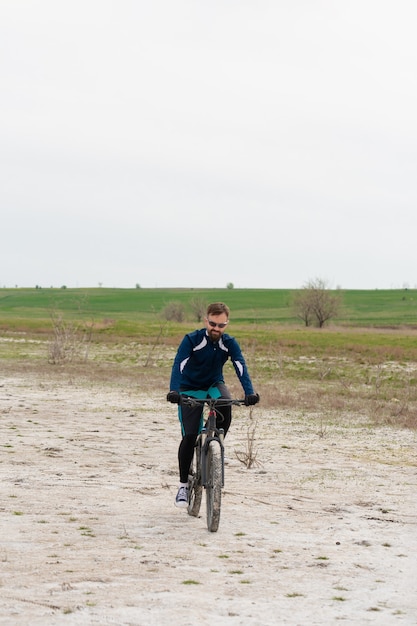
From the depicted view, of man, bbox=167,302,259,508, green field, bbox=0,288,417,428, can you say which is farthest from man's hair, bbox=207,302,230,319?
green field, bbox=0,288,417,428

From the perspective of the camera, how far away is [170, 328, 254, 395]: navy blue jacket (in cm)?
847

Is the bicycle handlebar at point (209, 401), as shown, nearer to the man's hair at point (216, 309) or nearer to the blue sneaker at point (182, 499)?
the man's hair at point (216, 309)

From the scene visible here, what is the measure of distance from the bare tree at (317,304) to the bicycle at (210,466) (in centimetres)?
8649

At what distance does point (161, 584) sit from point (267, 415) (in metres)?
12.4

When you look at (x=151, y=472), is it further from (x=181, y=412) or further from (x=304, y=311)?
(x=304, y=311)

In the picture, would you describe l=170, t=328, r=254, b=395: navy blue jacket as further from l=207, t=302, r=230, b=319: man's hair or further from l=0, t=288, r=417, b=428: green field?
l=0, t=288, r=417, b=428: green field

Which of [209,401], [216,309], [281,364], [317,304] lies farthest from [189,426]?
[317,304]

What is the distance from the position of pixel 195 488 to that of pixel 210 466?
64 cm

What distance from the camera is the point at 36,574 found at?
668 cm

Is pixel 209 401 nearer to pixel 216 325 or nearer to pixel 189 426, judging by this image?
pixel 189 426

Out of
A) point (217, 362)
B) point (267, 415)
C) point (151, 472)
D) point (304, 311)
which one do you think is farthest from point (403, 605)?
point (304, 311)

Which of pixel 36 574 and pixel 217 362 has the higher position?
pixel 217 362

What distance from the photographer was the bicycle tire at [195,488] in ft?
28.7

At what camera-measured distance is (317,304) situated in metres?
94.8
